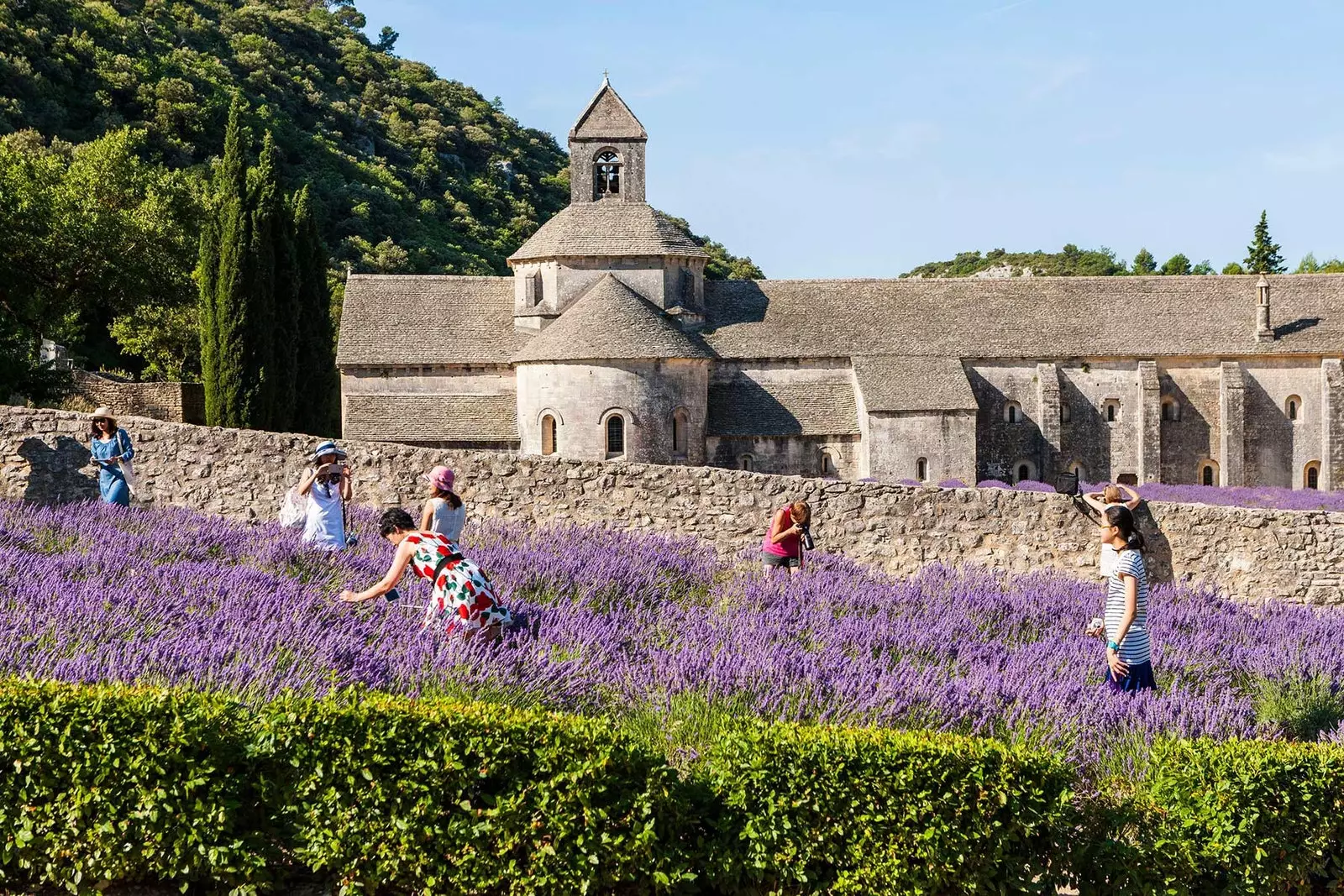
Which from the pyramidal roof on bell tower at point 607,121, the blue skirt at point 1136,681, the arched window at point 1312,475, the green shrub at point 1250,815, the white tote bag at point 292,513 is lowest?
the green shrub at point 1250,815

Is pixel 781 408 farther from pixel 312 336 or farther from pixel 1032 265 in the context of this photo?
pixel 1032 265

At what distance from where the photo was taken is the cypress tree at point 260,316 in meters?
32.9

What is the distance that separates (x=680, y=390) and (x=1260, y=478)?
21.4 m

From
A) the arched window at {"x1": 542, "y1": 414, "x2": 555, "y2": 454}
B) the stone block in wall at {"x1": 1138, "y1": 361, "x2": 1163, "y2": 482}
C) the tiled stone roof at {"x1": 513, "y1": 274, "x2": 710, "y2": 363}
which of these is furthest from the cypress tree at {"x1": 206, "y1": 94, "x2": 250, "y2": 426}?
the stone block in wall at {"x1": 1138, "y1": 361, "x2": 1163, "y2": 482}

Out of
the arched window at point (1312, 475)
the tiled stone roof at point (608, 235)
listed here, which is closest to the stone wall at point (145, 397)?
the tiled stone roof at point (608, 235)

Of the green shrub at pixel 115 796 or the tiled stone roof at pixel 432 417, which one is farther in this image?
the tiled stone roof at pixel 432 417

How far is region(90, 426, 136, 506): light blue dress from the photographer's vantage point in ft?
47.8

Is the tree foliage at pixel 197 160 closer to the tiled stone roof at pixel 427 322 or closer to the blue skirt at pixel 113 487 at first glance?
the tiled stone roof at pixel 427 322

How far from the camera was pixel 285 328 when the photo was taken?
1367 inches

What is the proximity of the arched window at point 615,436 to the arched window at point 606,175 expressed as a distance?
417 inches

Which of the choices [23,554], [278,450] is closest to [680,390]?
[278,450]

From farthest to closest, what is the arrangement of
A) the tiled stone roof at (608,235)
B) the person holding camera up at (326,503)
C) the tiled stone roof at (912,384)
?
the tiled stone roof at (608,235) → the tiled stone roof at (912,384) → the person holding camera up at (326,503)

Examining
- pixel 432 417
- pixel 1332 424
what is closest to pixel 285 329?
pixel 432 417

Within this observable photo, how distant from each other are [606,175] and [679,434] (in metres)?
11.2
